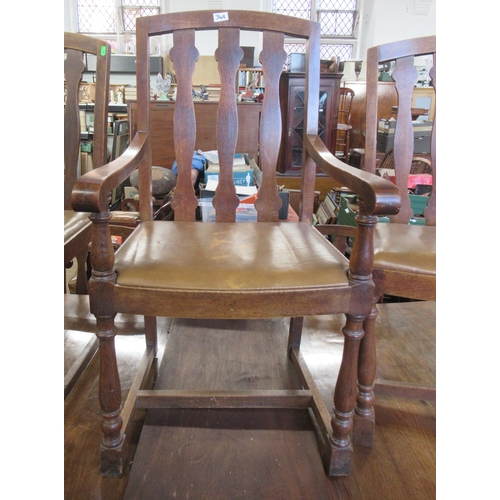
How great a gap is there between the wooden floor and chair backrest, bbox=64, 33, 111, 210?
0.56 meters

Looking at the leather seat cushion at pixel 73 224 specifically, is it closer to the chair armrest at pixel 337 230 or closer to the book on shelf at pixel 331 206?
the chair armrest at pixel 337 230

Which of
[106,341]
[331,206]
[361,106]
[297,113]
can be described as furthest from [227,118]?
[361,106]

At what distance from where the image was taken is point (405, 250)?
3.01ft

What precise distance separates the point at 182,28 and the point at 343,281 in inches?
30.3

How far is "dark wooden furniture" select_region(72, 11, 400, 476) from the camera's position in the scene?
0.74 metres

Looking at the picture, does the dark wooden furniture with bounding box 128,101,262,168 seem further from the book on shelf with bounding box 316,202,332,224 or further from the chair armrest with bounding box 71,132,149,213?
the chair armrest with bounding box 71,132,149,213

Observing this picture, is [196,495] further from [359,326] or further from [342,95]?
[342,95]

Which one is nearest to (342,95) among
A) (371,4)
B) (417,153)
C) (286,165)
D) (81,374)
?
(286,165)

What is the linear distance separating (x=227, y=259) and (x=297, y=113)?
130 inches

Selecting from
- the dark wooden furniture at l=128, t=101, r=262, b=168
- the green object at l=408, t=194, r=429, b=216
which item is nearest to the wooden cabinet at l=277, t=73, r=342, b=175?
the dark wooden furniture at l=128, t=101, r=262, b=168

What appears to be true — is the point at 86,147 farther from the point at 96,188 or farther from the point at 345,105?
the point at 96,188

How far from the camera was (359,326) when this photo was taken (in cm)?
81

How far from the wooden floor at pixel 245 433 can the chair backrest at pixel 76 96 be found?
22.1 inches

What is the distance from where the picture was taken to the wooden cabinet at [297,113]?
3.77 meters
